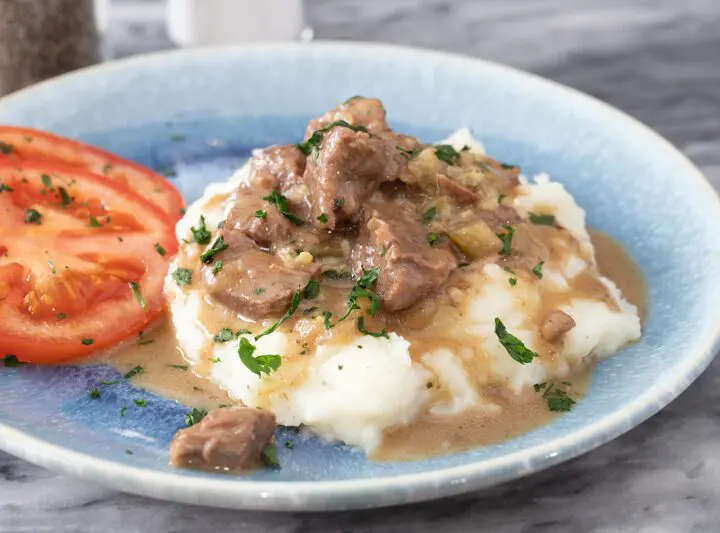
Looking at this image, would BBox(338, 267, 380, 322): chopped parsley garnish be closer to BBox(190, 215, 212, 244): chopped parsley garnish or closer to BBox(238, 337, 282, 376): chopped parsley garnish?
BBox(238, 337, 282, 376): chopped parsley garnish

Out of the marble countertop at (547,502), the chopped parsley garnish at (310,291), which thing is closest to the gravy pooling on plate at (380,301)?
the chopped parsley garnish at (310,291)

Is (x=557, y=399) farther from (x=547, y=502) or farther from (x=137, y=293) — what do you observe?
(x=137, y=293)

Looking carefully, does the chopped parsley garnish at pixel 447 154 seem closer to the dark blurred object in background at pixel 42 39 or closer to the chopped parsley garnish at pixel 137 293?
the chopped parsley garnish at pixel 137 293

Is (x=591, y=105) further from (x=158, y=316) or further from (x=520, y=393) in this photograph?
(x=158, y=316)

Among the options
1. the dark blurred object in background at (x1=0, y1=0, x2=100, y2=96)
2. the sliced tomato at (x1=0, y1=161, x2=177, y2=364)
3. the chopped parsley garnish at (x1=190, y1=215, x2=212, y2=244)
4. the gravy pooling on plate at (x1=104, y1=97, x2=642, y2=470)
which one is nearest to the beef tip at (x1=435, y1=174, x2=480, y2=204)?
the gravy pooling on plate at (x1=104, y1=97, x2=642, y2=470)

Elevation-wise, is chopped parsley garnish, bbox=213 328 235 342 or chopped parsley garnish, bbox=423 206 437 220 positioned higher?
chopped parsley garnish, bbox=423 206 437 220

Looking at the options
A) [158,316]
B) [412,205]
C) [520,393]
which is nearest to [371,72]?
[412,205]
